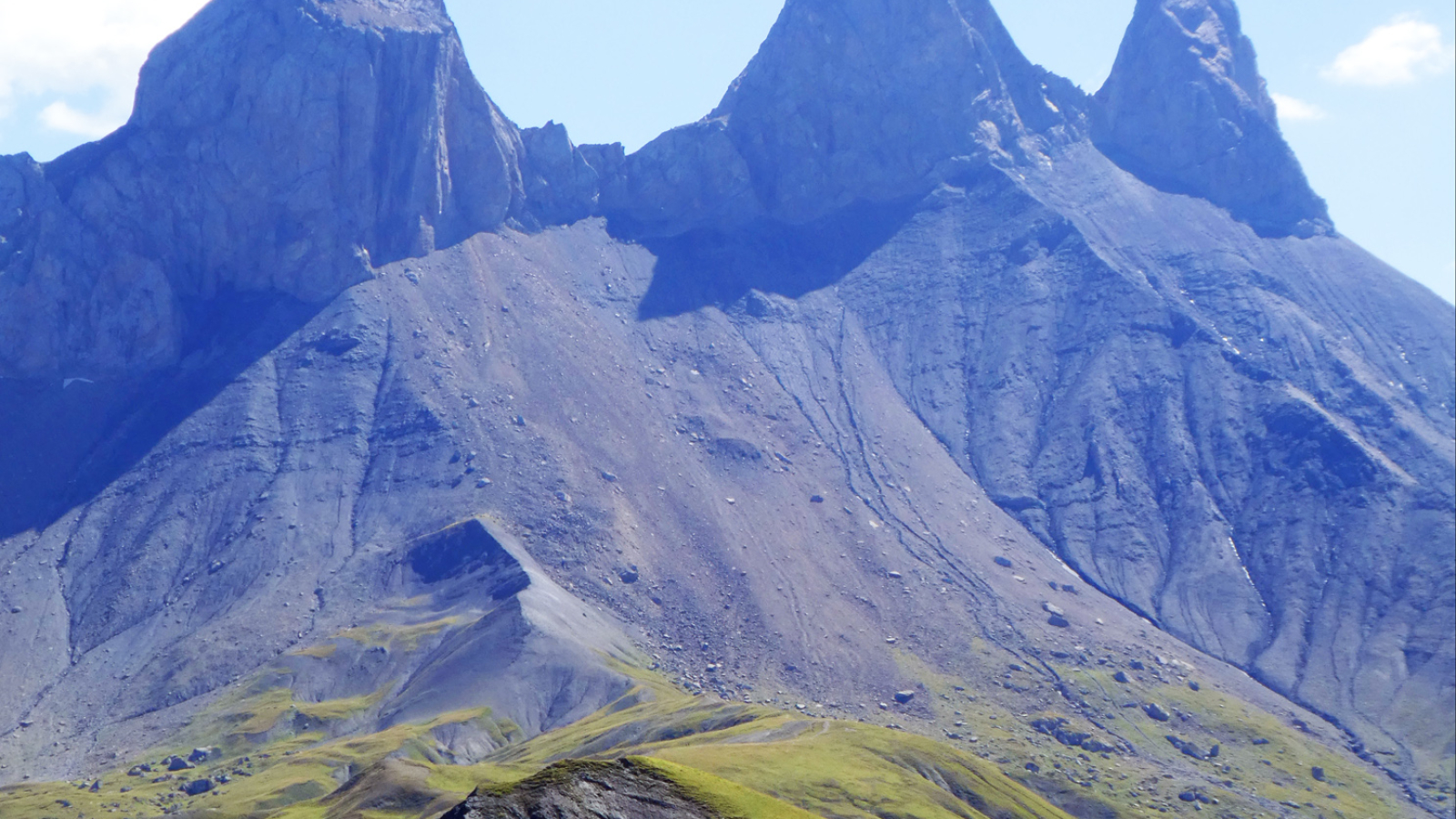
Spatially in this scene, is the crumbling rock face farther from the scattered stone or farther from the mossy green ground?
the scattered stone

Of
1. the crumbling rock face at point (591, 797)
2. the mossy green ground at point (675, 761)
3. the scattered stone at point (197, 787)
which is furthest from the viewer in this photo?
the scattered stone at point (197, 787)

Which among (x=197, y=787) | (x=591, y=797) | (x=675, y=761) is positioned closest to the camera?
(x=591, y=797)

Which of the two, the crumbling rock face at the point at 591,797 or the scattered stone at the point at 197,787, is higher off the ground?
the crumbling rock face at the point at 591,797

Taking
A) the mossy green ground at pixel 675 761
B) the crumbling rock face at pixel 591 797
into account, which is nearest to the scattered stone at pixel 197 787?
the mossy green ground at pixel 675 761

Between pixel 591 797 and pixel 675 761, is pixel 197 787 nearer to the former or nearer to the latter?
pixel 675 761

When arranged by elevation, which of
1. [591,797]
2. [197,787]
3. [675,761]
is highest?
[591,797]

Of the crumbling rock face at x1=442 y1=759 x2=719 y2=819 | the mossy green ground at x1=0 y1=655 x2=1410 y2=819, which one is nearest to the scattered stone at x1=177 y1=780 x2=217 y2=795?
the mossy green ground at x1=0 y1=655 x2=1410 y2=819

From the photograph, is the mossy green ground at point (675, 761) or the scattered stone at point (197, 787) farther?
the scattered stone at point (197, 787)

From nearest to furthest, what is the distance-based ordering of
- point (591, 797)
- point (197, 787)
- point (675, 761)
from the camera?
point (591, 797) → point (675, 761) → point (197, 787)

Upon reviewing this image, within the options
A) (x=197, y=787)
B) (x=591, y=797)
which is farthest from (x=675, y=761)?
(x=197, y=787)

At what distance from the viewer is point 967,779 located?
169m

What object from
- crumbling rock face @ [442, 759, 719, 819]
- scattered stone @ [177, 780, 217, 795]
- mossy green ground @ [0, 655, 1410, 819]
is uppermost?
crumbling rock face @ [442, 759, 719, 819]

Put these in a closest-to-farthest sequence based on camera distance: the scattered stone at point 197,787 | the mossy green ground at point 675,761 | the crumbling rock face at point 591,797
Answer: the crumbling rock face at point 591,797 < the mossy green ground at point 675,761 < the scattered stone at point 197,787

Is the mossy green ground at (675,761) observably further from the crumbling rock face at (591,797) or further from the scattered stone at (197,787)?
the crumbling rock face at (591,797)
